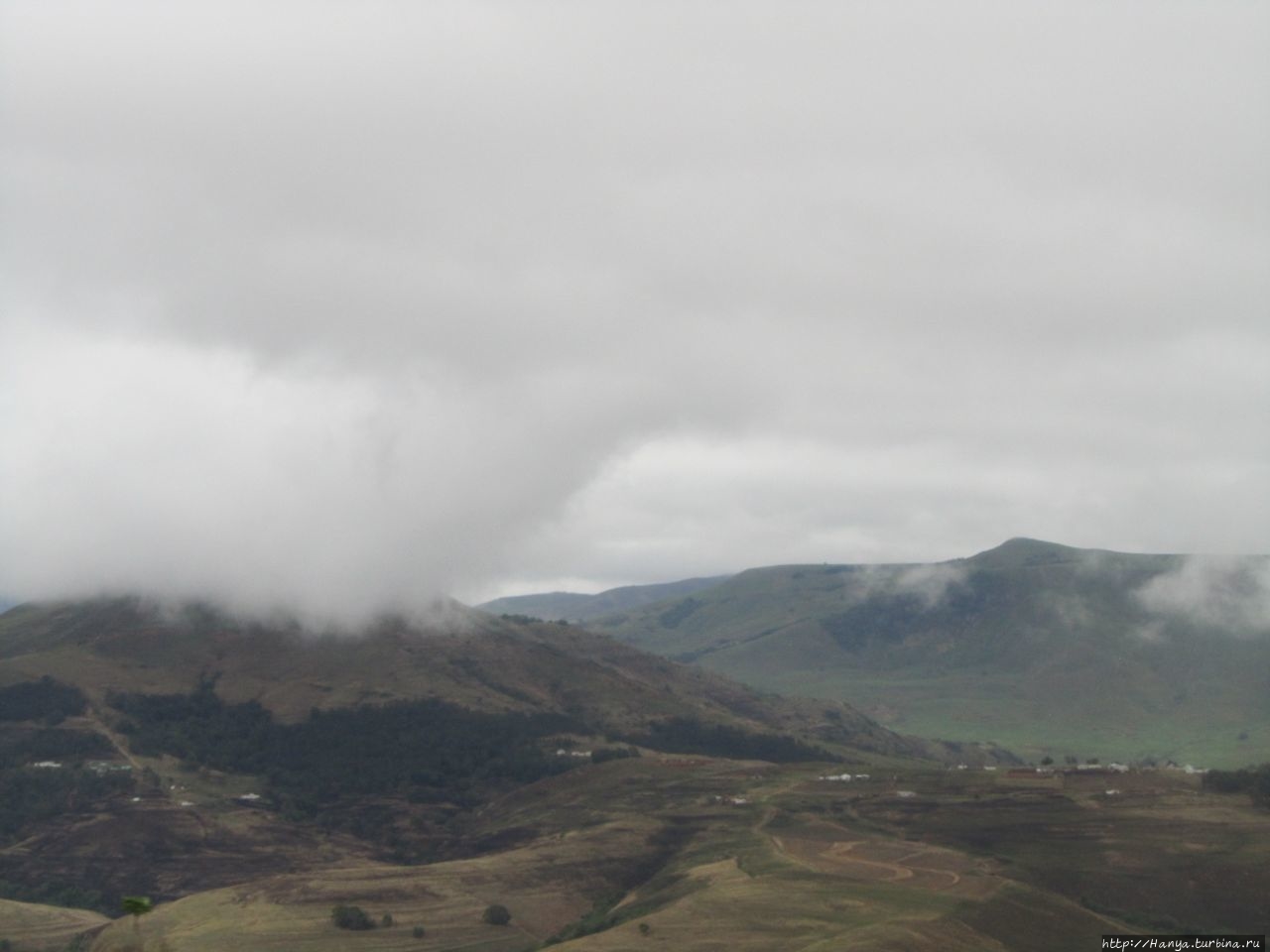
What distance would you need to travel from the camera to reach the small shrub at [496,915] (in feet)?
635

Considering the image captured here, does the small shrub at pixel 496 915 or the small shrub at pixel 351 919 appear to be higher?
the small shrub at pixel 351 919

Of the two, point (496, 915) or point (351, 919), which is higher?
point (351, 919)

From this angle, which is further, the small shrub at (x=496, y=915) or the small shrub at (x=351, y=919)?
the small shrub at (x=496, y=915)

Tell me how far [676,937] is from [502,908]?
48516 mm

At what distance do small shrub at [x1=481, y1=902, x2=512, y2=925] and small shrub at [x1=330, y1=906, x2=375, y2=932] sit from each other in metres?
17.4

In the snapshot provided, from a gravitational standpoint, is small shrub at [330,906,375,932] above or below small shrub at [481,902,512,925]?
above

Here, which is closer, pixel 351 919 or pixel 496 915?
pixel 351 919

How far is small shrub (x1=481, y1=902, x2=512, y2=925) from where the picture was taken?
635 ft

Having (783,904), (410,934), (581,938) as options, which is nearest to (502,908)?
(410,934)

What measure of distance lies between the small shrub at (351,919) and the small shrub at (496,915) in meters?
17.4

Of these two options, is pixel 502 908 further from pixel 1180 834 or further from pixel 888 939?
pixel 1180 834

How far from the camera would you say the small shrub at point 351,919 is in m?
185

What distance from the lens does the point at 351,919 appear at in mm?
185625

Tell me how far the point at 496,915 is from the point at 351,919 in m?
21.6
